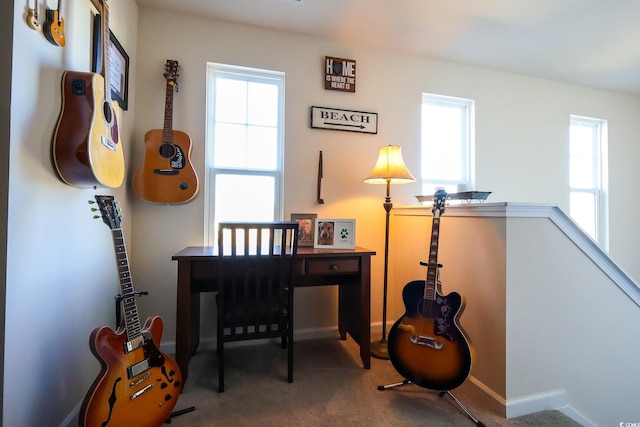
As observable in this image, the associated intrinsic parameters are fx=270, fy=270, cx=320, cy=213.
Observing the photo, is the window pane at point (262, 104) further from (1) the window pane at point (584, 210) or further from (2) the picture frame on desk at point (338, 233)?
(1) the window pane at point (584, 210)

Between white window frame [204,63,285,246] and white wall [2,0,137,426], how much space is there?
733mm

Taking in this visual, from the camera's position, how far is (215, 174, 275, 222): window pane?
2117 mm

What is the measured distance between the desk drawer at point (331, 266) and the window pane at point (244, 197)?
64cm

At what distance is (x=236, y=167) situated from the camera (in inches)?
84.6

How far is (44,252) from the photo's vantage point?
107 centimetres

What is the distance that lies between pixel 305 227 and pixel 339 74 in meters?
1.33

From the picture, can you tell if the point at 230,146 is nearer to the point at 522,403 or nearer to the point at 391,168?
the point at 391,168

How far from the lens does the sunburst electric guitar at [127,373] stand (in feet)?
3.30

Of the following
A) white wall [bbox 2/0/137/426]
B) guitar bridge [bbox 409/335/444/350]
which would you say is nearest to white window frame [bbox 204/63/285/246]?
white wall [bbox 2/0/137/426]

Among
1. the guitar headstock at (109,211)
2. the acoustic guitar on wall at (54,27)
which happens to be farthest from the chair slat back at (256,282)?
the acoustic guitar on wall at (54,27)

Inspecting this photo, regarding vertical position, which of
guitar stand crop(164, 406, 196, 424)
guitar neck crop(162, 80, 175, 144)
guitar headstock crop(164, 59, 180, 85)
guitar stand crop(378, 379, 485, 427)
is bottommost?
guitar stand crop(164, 406, 196, 424)

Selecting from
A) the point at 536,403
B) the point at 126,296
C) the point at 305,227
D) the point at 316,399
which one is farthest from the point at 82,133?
the point at 536,403

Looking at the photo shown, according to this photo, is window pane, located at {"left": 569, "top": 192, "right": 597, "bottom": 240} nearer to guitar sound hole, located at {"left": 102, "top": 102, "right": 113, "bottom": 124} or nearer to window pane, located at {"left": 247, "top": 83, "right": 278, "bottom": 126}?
window pane, located at {"left": 247, "top": 83, "right": 278, "bottom": 126}

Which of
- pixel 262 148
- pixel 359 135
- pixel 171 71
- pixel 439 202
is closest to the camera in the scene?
pixel 439 202
